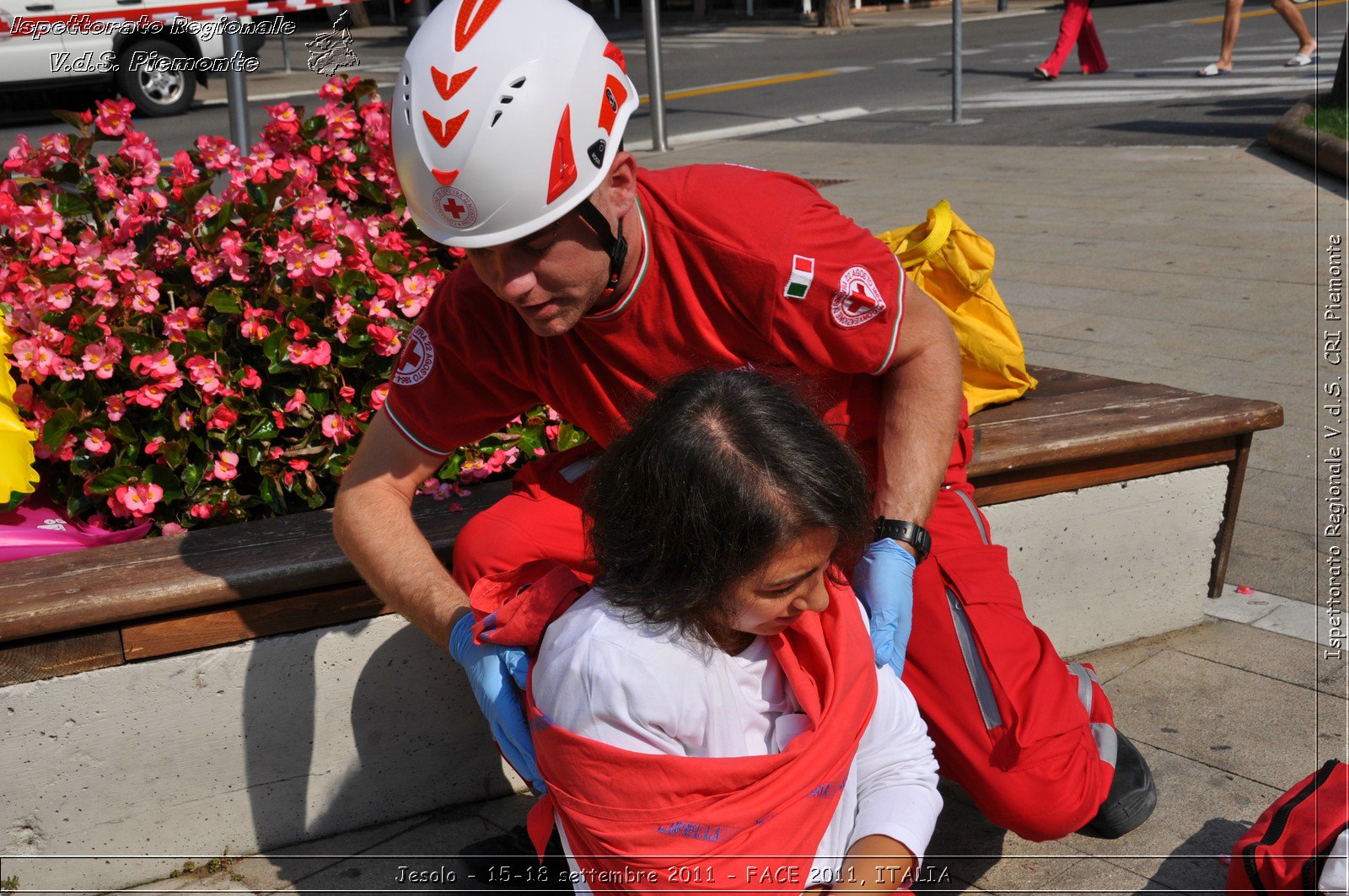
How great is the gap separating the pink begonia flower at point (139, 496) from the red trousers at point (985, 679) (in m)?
0.84

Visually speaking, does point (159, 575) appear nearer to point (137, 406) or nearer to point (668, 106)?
point (137, 406)

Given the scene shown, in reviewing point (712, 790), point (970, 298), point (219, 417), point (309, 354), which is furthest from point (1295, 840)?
point (219, 417)

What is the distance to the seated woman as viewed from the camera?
5.91ft

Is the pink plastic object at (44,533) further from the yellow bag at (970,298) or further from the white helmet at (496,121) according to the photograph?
the yellow bag at (970,298)

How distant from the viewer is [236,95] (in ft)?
14.1

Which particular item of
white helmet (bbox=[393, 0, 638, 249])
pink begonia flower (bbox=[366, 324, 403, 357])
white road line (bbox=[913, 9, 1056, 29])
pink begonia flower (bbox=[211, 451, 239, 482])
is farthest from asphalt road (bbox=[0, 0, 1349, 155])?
white helmet (bbox=[393, 0, 638, 249])

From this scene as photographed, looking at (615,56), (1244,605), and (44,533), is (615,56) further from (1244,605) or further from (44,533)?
(1244,605)

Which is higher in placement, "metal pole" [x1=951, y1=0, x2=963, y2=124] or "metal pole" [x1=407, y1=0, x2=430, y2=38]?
"metal pole" [x1=407, y1=0, x2=430, y2=38]

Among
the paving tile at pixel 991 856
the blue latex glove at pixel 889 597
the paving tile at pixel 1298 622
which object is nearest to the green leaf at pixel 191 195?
the blue latex glove at pixel 889 597

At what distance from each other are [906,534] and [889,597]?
15 centimetres

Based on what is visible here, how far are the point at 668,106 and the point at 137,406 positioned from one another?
12.1m

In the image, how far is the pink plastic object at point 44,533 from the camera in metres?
2.80

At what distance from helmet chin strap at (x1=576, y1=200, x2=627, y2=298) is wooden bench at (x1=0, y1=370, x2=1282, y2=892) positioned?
72 cm

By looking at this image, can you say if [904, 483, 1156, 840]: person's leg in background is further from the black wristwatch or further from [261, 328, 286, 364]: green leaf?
[261, 328, 286, 364]: green leaf
